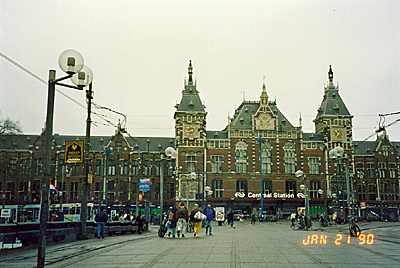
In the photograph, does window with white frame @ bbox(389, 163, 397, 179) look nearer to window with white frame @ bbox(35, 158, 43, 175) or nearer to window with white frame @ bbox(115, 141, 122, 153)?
window with white frame @ bbox(115, 141, 122, 153)

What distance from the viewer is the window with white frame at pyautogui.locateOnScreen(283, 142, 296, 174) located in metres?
60.4

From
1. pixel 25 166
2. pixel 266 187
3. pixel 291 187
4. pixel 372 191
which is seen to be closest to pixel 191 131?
pixel 266 187

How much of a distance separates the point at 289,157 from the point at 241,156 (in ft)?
23.6

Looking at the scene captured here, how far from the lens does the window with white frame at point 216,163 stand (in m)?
58.9

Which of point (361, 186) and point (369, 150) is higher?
point (369, 150)

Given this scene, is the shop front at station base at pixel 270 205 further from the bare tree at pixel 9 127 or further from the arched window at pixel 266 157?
the bare tree at pixel 9 127

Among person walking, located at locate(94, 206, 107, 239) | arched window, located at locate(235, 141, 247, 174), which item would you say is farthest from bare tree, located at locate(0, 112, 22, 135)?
arched window, located at locate(235, 141, 247, 174)

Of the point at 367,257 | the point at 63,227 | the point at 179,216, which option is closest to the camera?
the point at 367,257

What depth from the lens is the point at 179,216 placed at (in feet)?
58.5

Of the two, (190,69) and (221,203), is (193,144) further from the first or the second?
(190,69)

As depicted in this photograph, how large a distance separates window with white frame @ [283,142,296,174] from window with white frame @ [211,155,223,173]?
964 centimetres

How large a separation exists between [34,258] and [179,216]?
769 cm

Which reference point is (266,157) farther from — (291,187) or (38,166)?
(38,166)

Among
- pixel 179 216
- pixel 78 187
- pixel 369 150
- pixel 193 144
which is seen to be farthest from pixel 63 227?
pixel 369 150
